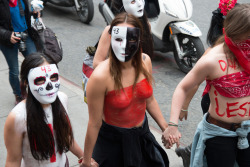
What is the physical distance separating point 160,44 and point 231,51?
4.47 m

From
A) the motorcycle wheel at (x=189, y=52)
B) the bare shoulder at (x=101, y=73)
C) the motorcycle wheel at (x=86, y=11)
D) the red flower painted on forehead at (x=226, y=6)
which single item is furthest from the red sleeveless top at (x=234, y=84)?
the motorcycle wheel at (x=86, y=11)

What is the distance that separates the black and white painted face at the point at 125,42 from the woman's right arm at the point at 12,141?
865 mm

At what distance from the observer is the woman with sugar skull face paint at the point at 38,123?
270cm

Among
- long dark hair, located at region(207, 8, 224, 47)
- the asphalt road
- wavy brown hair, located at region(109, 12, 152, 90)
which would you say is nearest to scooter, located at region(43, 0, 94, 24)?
the asphalt road

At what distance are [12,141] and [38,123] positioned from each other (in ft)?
0.67

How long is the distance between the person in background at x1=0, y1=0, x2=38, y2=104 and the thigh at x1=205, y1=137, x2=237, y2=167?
3080 mm

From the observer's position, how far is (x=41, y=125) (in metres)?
2.78

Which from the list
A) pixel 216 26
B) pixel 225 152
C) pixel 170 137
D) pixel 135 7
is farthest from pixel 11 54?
pixel 225 152

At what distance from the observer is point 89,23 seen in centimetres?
Answer: 1013

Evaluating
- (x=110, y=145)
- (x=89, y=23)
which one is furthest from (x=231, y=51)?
(x=89, y=23)

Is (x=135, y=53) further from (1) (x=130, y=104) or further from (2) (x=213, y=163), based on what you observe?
(2) (x=213, y=163)

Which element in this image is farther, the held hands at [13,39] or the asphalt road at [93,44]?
the asphalt road at [93,44]

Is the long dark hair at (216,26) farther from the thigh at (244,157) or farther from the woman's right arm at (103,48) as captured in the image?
the thigh at (244,157)

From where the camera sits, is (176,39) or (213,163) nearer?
(213,163)
